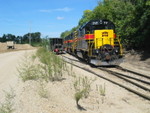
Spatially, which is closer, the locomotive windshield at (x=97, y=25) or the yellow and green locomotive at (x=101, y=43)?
the yellow and green locomotive at (x=101, y=43)

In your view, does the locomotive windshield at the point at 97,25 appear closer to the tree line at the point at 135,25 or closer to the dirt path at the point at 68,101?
the tree line at the point at 135,25

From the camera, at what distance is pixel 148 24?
66.4 ft

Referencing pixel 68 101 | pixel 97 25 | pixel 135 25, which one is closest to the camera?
Result: pixel 68 101

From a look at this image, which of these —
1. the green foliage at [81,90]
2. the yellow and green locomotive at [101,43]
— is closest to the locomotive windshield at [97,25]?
the yellow and green locomotive at [101,43]

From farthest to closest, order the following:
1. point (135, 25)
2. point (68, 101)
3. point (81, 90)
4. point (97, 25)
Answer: point (135, 25)
point (97, 25)
point (81, 90)
point (68, 101)

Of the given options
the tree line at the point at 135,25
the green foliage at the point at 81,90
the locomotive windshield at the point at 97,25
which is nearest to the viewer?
the green foliage at the point at 81,90

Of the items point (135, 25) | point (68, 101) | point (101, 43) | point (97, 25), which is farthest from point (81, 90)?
point (135, 25)

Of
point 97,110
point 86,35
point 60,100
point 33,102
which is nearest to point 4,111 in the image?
point 33,102

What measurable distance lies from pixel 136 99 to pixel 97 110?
190 cm

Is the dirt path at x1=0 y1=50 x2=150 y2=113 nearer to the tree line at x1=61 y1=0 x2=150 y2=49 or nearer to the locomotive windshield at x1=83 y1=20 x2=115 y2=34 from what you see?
the locomotive windshield at x1=83 y1=20 x2=115 y2=34

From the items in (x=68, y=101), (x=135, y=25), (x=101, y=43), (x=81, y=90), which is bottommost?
(x=68, y=101)

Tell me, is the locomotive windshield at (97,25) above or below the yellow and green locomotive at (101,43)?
above

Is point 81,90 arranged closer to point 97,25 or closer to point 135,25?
point 97,25

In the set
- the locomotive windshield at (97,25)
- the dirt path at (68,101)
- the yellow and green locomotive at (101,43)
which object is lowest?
the dirt path at (68,101)
